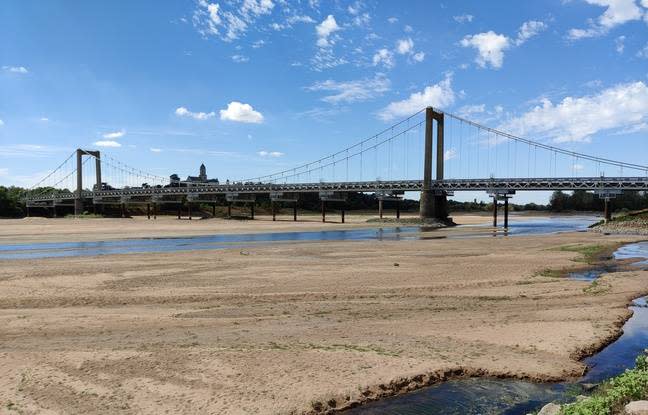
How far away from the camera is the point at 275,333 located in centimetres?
1147

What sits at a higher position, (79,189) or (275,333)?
(79,189)

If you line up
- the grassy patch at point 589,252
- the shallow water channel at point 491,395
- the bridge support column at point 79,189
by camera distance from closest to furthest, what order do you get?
the shallow water channel at point 491,395
the grassy patch at point 589,252
the bridge support column at point 79,189

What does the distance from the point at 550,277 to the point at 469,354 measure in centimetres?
1313

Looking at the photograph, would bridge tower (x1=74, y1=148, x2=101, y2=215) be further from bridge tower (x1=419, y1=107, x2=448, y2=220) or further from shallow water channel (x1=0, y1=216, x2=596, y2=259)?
bridge tower (x1=419, y1=107, x2=448, y2=220)

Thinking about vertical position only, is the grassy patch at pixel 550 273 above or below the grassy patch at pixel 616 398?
below

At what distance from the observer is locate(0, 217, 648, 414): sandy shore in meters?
7.88

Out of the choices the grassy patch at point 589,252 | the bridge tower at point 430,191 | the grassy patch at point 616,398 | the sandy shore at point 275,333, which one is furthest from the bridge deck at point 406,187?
the grassy patch at point 616,398

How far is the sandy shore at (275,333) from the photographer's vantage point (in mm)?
7875

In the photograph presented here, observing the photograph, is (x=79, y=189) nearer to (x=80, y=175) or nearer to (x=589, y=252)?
(x=80, y=175)

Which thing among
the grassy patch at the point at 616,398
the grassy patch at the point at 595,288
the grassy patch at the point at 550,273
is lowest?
the grassy patch at the point at 550,273

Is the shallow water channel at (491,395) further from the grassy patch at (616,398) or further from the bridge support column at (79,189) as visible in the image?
the bridge support column at (79,189)

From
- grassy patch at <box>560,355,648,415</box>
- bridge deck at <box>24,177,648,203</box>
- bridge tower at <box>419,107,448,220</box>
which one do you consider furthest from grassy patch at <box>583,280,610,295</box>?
bridge tower at <box>419,107,448,220</box>

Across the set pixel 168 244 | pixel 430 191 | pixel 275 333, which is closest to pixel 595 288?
pixel 275 333

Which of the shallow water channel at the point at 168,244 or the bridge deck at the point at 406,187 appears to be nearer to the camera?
the shallow water channel at the point at 168,244
